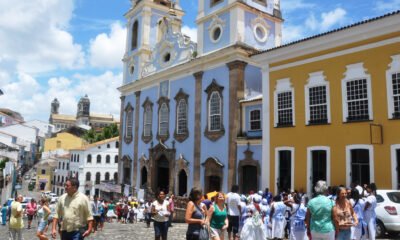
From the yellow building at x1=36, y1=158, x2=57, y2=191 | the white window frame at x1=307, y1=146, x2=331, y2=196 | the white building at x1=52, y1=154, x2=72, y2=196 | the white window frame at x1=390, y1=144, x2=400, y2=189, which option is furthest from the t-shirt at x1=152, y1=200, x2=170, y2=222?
the yellow building at x1=36, y1=158, x2=57, y2=191

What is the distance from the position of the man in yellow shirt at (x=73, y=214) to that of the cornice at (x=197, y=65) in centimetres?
1758

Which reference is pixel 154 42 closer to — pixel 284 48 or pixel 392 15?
pixel 284 48

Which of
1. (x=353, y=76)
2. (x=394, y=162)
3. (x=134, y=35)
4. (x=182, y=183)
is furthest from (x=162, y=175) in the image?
(x=394, y=162)

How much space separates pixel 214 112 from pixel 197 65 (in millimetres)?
3624

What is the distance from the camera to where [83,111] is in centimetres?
12988

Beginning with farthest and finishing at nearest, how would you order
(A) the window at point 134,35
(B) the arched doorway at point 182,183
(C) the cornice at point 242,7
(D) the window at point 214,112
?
(A) the window at point 134,35 < (B) the arched doorway at point 182,183 < (C) the cornice at point 242,7 < (D) the window at point 214,112

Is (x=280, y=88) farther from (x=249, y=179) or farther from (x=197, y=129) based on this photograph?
(x=197, y=129)

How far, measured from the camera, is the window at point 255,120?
21.9 meters

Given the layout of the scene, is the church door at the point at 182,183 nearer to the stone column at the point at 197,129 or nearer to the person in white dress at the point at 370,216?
the stone column at the point at 197,129

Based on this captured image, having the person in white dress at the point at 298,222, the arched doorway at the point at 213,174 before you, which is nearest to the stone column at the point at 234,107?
the arched doorway at the point at 213,174

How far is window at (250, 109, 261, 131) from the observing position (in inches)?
862

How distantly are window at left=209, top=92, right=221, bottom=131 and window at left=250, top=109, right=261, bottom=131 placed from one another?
2.38 metres

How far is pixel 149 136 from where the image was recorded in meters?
30.7

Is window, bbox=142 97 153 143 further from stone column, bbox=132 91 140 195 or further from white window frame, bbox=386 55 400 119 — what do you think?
white window frame, bbox=386 55 400 119
